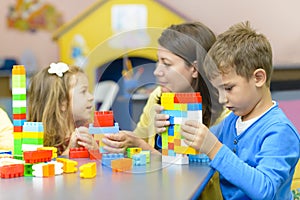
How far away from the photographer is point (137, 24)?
2898 mm

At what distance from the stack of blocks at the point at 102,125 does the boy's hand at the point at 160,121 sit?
87 mm

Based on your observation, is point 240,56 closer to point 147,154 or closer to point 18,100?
point 147,154

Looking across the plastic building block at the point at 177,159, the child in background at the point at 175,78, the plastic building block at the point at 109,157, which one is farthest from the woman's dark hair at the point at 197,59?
the plastic building block at the point at 109,157

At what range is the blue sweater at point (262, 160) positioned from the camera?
3.30ft

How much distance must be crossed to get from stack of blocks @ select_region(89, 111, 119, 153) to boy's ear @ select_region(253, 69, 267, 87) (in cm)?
31

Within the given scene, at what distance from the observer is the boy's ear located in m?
1.13

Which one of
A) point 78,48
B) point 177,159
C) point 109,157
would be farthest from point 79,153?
point 78,48

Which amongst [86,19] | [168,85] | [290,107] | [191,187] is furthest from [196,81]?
[86,19]

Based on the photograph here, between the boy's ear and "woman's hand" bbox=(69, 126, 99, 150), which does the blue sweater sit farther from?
"woman's hand" bbox=(69, 126, 99, 150)

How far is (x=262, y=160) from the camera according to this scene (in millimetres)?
1030

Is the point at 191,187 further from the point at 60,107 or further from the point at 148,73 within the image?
the point at 60,107

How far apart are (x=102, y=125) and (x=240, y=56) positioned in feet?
1.07

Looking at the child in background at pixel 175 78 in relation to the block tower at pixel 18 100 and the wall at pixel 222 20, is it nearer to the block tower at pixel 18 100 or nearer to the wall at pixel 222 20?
the block tower at pixel 18 100

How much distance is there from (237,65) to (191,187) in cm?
32
